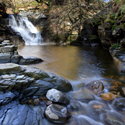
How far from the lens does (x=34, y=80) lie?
3.33 metres

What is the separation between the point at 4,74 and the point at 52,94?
4.87 feet

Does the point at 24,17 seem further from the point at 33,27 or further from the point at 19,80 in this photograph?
the point at 19,80

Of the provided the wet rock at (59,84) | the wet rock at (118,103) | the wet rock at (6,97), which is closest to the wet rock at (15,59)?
the wet rock at (59,84)

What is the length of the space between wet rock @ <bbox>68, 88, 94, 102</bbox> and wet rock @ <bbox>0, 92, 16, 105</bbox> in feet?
5.30

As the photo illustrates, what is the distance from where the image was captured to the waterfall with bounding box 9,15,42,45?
52.8 ft

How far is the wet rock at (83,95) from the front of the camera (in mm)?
3307

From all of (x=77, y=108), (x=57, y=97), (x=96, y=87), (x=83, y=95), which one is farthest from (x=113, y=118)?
(x=57, y=97)

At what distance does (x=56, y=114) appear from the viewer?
8.10ft

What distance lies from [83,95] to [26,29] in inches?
620

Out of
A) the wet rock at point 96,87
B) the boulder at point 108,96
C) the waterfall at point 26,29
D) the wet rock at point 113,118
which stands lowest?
the wet rock at point 113,118

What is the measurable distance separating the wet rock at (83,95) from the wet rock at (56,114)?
2.75 ft

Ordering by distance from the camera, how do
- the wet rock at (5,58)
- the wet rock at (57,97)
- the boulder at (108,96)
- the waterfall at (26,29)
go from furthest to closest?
the waterfall at (26,29)
the wet rock at (5,58)
the boulder at (108,96)
the wet rock at (57,97)

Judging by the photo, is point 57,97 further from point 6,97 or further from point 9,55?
point 9,55

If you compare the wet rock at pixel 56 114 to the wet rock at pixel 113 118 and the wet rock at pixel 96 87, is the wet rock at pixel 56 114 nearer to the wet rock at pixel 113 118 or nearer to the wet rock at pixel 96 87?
the wet rock at pixel 113 118
